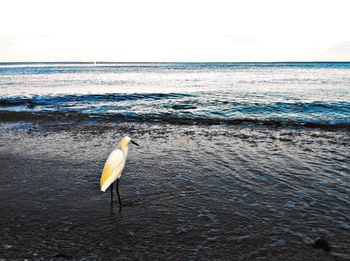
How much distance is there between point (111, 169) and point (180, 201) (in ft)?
4.33

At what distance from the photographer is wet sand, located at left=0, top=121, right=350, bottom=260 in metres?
4.05

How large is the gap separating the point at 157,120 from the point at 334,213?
10597 mm

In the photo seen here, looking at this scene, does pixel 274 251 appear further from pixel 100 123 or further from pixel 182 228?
pixel 100 123

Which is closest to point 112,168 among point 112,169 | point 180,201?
point 112,169

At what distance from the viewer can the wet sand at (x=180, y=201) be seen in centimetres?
405

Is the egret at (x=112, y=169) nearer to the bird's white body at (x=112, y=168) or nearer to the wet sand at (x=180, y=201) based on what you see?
the bird's white body at (x=112, y=168)

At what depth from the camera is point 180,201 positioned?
550 centimetres

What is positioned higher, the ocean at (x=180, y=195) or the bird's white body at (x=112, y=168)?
the bird's white body at (x=112, y=168)

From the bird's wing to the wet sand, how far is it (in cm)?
42

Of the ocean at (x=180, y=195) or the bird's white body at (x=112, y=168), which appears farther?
the bird's white body at (x=112, y=168)

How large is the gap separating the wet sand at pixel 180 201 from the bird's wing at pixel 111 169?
42cm

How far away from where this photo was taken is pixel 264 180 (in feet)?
21.3

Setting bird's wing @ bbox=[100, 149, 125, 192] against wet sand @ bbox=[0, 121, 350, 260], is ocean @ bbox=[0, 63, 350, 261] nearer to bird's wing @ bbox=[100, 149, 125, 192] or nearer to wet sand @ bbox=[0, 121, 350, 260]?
wet sand @ bbox=[0, 121, 350, 260]

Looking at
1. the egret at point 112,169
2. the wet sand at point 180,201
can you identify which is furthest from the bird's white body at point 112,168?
the wet sand at point 180,201
